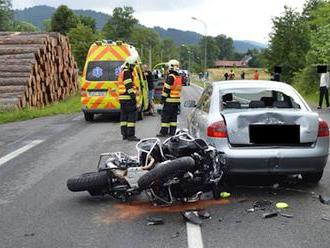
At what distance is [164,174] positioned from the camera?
6172 mm

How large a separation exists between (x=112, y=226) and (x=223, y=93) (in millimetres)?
2817

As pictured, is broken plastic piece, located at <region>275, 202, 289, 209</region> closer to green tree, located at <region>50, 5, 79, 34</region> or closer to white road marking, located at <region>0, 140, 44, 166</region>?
white road marking, located at <region>0, 140, 44, 166</region>

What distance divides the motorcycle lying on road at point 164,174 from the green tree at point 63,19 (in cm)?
7226

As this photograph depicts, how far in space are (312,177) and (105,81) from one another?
35.1ft

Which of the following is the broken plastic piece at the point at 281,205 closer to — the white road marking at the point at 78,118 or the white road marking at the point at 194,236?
the white road marking at the point at 194,236

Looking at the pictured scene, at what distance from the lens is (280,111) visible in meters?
6.88

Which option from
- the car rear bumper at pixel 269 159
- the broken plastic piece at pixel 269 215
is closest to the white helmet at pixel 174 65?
the car rear bumper at pixel 269 159

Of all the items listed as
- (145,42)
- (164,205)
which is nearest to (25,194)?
(164,205)

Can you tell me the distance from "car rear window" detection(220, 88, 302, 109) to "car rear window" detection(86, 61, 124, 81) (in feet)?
31.4

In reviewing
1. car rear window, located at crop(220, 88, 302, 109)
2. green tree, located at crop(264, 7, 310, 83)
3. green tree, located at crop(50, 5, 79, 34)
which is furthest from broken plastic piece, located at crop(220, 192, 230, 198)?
green tree, located at crop(50, 5, 79, 34)

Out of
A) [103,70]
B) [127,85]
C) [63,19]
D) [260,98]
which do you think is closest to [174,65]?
[127,85]

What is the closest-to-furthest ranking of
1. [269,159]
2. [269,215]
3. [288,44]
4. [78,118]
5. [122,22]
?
[269,215]
[269,159]
[78,118]
[288,44]
[122,22]

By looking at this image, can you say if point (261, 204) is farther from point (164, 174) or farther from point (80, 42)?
point (80, 42)

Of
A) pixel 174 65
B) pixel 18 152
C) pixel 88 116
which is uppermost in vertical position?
pixel 174 65
